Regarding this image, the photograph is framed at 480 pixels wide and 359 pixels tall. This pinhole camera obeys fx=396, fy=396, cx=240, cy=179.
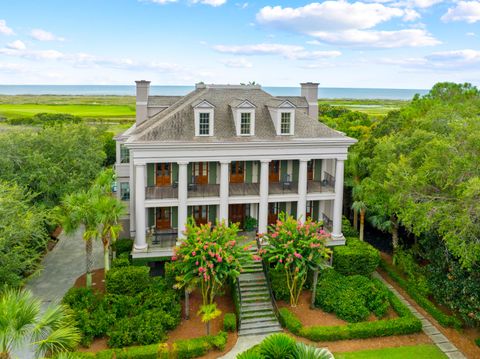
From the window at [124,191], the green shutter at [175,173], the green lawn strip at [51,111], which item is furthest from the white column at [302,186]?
the green lawn strip at [51,111]

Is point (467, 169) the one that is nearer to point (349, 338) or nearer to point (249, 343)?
point (349, 338)

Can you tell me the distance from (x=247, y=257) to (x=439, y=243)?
477 inches

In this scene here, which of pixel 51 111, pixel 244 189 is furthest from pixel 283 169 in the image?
pixel 51 111

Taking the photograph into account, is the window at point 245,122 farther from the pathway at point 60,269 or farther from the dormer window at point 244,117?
the pathway at point 60,269

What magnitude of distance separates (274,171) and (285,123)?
4414 millimetres

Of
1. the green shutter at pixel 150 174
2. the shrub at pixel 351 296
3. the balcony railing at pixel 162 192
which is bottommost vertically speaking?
the shrub at pixel 351 296

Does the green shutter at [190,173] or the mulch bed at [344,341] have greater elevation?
the green shutter at [190,173]

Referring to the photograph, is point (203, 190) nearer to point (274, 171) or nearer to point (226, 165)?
point (226, 165)

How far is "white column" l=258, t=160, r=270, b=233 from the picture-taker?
1099 inches

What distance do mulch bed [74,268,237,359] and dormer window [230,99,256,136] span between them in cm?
1100

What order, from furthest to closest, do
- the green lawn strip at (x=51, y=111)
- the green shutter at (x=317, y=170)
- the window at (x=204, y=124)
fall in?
the green lawn strip at (x=51, y=111), the green shutter at (x=317, y=170), the window at (x=204, y=124)

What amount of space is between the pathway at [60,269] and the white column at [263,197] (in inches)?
494

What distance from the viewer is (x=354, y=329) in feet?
71.9

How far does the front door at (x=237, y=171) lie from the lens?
3041cm
